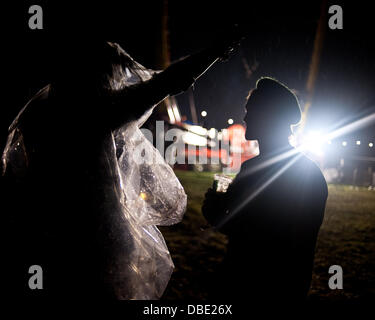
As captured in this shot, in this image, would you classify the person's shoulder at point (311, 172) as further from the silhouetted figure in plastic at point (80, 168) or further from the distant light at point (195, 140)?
the distant light at point (195, 140)

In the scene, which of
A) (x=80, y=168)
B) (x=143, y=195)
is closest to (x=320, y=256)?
(x=143, y=195)

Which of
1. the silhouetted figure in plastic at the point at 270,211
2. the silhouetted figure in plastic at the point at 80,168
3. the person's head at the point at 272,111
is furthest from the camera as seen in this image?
the person's head at the point at 272,111

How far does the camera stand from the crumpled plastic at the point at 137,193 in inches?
61.4

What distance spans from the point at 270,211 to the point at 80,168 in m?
1.26

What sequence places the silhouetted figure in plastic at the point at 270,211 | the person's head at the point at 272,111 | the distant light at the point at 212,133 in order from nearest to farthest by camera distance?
the silhouetted figure in plastic at the point at 270,211
the person's head at the point at 272,111
the distant light at the point at 212,133

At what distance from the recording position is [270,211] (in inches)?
68.7

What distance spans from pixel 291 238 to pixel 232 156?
25.2 metres

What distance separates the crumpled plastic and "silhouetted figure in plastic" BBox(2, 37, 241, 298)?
6 centimetres

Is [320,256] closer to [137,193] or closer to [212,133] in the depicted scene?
[137,193]

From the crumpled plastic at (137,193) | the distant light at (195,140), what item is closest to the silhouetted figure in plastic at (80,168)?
the crumpled plastic at (137,193)

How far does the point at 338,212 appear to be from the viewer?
28.6 feet

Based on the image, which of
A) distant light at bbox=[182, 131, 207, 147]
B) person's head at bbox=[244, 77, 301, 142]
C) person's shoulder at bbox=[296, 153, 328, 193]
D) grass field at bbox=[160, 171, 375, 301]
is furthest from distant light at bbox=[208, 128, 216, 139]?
person's shoulder at bbox=[296, 153, 328, 193]

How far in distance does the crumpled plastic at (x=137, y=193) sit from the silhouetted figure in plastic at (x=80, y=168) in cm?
6
